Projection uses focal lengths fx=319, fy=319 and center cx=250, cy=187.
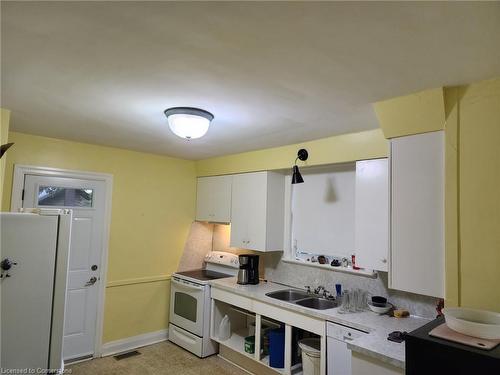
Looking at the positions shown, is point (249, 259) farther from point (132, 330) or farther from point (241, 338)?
point (132, 330)

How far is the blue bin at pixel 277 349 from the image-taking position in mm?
2904

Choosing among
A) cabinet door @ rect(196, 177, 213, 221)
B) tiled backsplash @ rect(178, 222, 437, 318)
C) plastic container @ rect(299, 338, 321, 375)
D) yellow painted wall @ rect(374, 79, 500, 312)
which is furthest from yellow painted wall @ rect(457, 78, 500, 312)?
cabinet door @ rect(196, 177, 213, 221)

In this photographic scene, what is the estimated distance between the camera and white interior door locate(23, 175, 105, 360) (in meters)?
3.36

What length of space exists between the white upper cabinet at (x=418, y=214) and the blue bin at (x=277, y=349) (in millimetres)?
1343

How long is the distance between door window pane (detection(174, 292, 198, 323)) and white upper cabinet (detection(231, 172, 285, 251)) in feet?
2.72

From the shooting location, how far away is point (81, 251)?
349 cm

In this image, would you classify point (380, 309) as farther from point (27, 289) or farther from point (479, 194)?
point (27, 289)

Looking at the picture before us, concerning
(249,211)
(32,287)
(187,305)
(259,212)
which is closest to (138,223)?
(187,305)

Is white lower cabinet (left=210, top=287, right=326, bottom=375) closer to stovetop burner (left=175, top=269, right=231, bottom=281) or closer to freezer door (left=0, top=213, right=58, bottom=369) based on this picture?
stovetop burner (left=175, top=269, right=231, bottom=281)

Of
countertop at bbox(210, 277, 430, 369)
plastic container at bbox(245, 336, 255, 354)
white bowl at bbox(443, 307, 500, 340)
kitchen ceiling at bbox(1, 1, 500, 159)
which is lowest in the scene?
plastic container at bbox(245, 336, 255, 354)

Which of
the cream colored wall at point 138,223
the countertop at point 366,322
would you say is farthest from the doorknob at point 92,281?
the countertop at point 366,322

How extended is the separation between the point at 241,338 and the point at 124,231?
183 cm

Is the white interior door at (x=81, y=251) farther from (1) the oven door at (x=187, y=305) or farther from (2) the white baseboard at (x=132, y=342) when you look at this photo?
(1) the oven door at (x=187, y=305)

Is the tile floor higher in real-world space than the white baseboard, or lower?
lower
